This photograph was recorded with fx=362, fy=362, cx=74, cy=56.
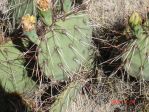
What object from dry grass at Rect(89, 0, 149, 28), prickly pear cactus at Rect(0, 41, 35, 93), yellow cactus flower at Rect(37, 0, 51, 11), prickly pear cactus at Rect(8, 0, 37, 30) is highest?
yellow cactus flower at Rect(37, 0, 51, 11)

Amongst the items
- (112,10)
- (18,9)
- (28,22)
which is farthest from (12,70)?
(112,10)

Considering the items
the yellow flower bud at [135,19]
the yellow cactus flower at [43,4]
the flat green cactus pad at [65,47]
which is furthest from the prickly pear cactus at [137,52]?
the yellow cactus flower at [43,4]

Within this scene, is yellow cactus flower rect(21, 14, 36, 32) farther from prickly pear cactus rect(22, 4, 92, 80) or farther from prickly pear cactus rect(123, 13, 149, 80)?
prickly pear cactus rect(123, 13, 149, 80)

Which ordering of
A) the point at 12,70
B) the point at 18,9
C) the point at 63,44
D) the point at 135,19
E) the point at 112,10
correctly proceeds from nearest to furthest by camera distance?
the point at 135,19, the point at 63,44, the point at 12,70, the point at 18,9, the point at 112,10

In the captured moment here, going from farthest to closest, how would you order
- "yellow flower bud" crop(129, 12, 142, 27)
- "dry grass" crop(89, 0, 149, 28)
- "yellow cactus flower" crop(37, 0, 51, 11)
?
"dry grass" crop(89, 0, 149, 28), "yellow flower bud" crop(129, 12, 142, 27), "yellow cactus flower" crop(37, 0, 51, 11)

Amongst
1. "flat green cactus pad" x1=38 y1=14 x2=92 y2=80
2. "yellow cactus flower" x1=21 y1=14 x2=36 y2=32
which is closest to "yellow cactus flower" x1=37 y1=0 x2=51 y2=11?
"yellow cactus flower" x1=21 y1=14 x2=36 y2=32

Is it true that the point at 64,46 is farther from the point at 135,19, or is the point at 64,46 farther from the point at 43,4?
the point at 135,19
